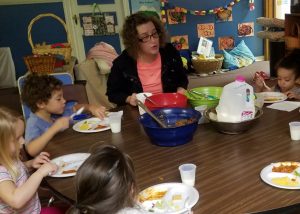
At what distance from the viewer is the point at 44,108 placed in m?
2.21

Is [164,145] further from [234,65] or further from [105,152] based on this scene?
[234,65]

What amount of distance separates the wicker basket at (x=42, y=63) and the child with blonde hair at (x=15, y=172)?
7.17 ft

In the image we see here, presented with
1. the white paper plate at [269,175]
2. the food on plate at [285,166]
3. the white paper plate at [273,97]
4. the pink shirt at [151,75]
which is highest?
the pink shirt at [151,75]

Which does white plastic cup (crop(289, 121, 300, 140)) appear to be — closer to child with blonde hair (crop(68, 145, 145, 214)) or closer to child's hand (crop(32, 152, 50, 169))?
child with blonde hair (crop(68, 145, 145, 214))

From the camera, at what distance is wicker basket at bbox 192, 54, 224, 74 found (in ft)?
17.5

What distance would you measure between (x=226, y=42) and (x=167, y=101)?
169 inches

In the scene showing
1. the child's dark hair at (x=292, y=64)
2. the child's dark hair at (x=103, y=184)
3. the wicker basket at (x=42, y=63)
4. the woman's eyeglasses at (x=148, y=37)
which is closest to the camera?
the child's dark hair at (x=103, y=184)

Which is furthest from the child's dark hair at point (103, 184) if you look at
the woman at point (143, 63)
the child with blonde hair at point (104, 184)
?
the woman at point (143, 63)

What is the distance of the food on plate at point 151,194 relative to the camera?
4.00ft

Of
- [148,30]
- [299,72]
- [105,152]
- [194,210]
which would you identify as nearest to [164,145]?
[194,210]

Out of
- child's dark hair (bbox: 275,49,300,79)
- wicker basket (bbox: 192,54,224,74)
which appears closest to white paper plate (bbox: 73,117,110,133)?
child's dark hair (bbox: 275,49,300,79)

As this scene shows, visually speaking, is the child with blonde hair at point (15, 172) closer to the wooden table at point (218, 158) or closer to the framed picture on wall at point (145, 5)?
the wooden table at point (218, 158)

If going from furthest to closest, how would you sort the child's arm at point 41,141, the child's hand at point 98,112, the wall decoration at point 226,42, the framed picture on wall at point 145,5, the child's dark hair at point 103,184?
the wall decoration at point 226,42
the framed picture on wall at point 145,5
the child's hand at point 98,112
the child's arm at point 41,141
the child's dark hair at point 103,184

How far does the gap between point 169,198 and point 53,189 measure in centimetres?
46
